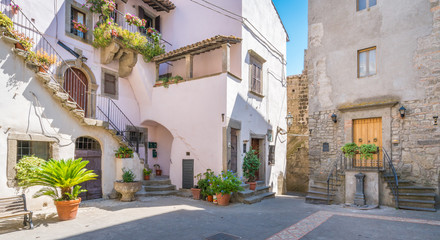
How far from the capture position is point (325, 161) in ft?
37.6

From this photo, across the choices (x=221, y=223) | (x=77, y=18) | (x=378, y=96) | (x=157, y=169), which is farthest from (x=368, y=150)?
(x=77, y=18)

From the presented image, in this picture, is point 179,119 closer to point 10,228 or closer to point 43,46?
point 43,46

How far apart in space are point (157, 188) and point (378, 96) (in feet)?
29.0

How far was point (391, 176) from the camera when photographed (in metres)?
9.61

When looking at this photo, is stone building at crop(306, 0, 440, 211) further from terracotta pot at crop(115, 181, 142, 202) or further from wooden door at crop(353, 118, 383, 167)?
terracotta pot at crop(115, 181, 142, 202)

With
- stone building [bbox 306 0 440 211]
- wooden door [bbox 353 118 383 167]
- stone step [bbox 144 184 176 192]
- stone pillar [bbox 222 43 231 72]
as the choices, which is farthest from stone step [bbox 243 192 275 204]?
stone pillar [bbox 222 43 231 72]

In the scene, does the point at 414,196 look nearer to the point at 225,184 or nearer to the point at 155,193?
the point at 225,184

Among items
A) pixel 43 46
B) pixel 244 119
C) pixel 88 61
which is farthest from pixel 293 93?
pixel 43 46

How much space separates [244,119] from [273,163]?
12.0 feet

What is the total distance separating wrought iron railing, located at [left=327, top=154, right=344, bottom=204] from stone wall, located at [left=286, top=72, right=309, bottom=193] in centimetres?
646

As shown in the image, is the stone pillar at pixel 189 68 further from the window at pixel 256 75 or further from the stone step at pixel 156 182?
the stone step at pixel 156 182

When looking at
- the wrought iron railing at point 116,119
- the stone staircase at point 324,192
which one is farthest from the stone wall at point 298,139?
the wrought iron railing at point 116,119

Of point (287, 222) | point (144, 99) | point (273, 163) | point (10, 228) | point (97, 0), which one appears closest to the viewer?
point (10, 228)

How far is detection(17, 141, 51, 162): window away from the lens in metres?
7.88
